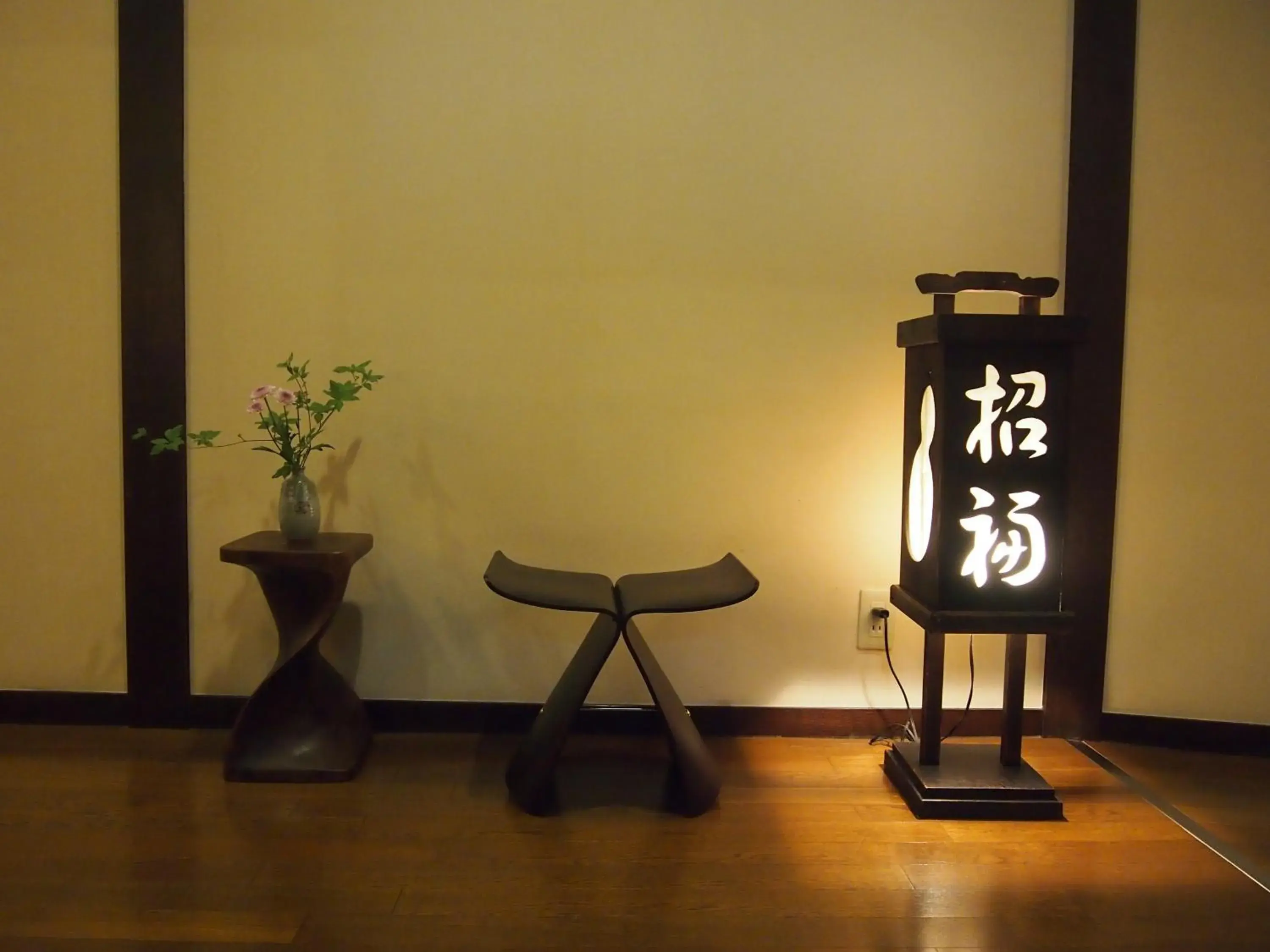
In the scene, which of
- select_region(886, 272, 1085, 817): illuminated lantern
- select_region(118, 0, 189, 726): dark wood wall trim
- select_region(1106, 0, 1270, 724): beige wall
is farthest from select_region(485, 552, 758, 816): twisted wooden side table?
select_region(1106, 0, 1270, 724): beige wall

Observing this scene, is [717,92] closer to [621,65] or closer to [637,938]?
[621,65]

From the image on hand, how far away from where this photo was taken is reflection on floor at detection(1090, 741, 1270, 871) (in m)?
1.92

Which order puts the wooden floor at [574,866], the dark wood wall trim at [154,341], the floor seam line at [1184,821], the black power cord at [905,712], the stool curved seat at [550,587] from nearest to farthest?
1. the wooden floor at [574,866]
2. the floor seam line at [1184,821]
3. the stool curved seat at [550,587]
4. the dark wood wall trim at [154,341]
5. the black power cord at [905,712]

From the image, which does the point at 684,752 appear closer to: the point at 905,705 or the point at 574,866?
the point at 574,866

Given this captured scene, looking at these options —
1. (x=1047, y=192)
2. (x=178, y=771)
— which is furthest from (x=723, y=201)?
(x=178, y=771)

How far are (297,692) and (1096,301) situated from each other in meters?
A: 2.13

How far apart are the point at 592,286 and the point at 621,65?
1.77 ft

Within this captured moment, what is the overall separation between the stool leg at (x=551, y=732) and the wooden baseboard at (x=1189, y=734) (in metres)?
1.36

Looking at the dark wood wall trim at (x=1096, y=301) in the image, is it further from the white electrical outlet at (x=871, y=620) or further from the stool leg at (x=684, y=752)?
the stool leg at (x=684, y=752)

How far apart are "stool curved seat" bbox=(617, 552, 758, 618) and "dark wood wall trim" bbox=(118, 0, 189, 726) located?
1.16 m

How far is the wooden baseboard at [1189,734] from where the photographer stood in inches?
92.0

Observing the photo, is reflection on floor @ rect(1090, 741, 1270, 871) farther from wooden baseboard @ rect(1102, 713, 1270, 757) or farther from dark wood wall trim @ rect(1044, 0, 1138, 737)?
dark wood wall trim @ rect(1044, 0, 1138, 737)

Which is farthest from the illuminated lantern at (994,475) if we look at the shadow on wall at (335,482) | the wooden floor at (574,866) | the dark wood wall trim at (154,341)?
the dark wood wall trim at (154,341)

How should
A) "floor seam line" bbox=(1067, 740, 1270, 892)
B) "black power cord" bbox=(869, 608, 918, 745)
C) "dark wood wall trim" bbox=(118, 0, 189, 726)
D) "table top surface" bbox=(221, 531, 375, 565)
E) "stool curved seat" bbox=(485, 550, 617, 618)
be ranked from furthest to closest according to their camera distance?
1. "black power cord" bbox=(869, 608, 918, 745)
2. "dark wood wall trim" bbox=(118, 0, 189, 726)
3. "table top surface" bbox=(221, 531, 375, 565)
4. "stool curved seat" bbox=(485, 550, 617, 618)
5. "floor seam line" bbox=(1067, 740, 1270, 892)
